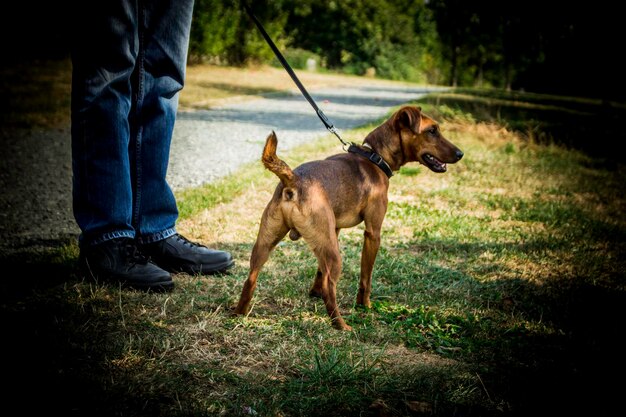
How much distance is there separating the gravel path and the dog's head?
2422mm

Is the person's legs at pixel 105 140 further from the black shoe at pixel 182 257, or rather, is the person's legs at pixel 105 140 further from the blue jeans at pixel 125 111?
the black shoe at pixel 182 257

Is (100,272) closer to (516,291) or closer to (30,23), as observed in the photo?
(516,291)

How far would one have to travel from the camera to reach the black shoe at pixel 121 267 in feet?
8.73

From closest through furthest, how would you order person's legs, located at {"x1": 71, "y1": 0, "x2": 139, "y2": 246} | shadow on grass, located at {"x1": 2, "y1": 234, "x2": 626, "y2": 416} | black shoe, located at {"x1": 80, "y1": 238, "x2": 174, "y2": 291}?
shadow on grass, located at {"x1": 2, "y1": 234, "x2": 626, "y2": 416} → person's legs, located at {"x1": 71, "y1": 0, "x2": 139, "y2": 246} → black shoe, located at {"x1": 80, "y1": 238, "x2": 174, "y2": 291}

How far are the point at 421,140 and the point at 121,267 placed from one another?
1.92 meters

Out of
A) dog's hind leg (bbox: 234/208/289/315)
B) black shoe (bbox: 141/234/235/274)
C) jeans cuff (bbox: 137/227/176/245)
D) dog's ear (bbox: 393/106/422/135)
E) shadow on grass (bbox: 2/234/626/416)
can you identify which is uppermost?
dog's ear (bbox: 393/106/422/135)

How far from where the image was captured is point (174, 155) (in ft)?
20.8

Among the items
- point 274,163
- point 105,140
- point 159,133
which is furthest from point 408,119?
point 105,140

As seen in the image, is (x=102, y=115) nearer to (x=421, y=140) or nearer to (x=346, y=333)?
(x=346, y=333)

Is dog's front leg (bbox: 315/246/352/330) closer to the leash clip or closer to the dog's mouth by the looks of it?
the leash clip

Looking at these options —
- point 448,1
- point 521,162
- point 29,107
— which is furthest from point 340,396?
point 448,1

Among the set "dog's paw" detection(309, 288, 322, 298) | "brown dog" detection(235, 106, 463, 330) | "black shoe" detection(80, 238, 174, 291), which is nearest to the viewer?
"brown dog" detection(235, 106, 463, 330)

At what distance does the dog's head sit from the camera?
120 inches

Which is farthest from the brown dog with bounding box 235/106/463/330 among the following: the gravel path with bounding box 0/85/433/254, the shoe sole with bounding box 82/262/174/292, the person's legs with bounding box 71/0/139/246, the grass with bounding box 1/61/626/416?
the gravel path with bounding box 0/85/433/254
